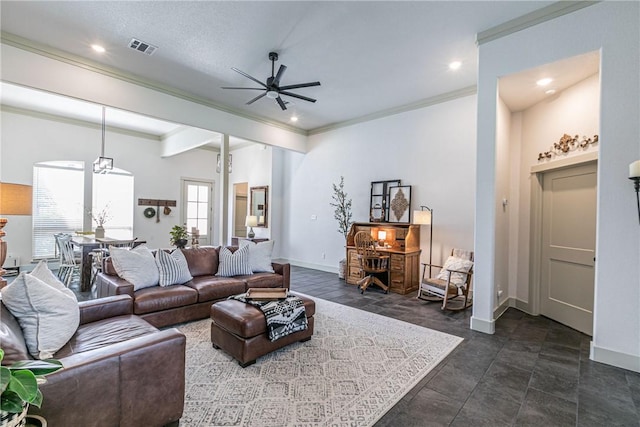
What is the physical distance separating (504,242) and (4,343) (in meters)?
4.76

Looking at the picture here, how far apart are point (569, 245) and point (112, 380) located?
4714 millimetres

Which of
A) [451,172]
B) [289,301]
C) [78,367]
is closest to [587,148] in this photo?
[451,172]

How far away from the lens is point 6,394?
1.02 metres

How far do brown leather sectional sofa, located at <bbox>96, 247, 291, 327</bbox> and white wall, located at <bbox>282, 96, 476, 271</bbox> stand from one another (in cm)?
289

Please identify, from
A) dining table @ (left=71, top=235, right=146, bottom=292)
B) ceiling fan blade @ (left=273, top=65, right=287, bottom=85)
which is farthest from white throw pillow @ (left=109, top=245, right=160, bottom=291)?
ceiling fan blade @ (left=273, top=65, right=287, bottom=85)

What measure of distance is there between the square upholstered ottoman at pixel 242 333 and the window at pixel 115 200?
20.2ft

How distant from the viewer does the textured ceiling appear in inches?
121

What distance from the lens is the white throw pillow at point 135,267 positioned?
3.23 m

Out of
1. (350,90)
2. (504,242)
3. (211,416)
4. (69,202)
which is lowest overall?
(211,416)

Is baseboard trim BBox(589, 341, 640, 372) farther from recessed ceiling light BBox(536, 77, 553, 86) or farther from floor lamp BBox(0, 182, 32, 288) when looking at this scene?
floor lamp BBox(0, 182, 32, 288)

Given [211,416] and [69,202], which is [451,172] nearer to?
[211,416]

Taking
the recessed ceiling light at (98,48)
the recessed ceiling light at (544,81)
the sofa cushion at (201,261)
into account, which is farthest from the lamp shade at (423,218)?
the recessed ceiling light at (98,48)

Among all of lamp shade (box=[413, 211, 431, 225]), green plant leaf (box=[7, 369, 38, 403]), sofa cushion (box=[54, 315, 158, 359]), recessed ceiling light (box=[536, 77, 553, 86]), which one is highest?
recessed ceiling light (box=[536, 77, 553, 86])

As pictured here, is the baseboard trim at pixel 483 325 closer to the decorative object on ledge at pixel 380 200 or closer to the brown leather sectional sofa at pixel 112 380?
the decorative object on ledge at pixel 380 200
